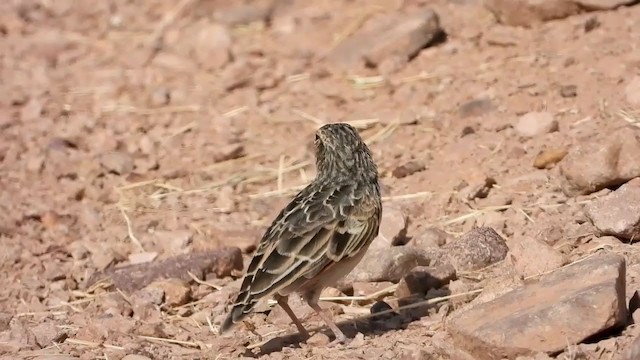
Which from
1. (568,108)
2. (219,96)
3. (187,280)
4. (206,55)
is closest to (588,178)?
(568,108)

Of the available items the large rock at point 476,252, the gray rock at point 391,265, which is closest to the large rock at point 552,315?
the large rock at point 476,252

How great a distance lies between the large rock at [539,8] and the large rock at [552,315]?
4.81 meters

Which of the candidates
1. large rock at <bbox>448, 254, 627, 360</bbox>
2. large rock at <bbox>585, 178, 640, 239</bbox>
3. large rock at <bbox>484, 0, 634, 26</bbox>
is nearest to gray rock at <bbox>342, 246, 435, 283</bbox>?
large rock at <bbox>585, 178, 640, 239</bbox>

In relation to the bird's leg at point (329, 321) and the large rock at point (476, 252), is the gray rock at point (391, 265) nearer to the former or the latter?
the large rock at point (476, 252)

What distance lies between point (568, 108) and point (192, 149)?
326cm

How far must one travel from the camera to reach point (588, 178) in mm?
7938

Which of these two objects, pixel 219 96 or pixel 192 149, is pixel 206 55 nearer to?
pixel 219 96

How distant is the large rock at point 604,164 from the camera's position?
781 centimetres

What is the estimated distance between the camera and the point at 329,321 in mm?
7016

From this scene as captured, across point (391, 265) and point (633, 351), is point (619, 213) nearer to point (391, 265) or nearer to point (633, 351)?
point (391, 265)

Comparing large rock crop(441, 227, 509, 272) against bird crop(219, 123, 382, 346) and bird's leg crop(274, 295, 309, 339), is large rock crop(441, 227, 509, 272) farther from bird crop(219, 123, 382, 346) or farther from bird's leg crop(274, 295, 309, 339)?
bird's leg crop(274, 295, 309, 339)

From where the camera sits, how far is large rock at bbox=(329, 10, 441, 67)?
11.3m

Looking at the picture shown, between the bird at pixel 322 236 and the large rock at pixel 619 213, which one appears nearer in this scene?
the bird at pixel 322 236

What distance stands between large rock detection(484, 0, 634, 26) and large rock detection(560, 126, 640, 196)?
276 centimetres
